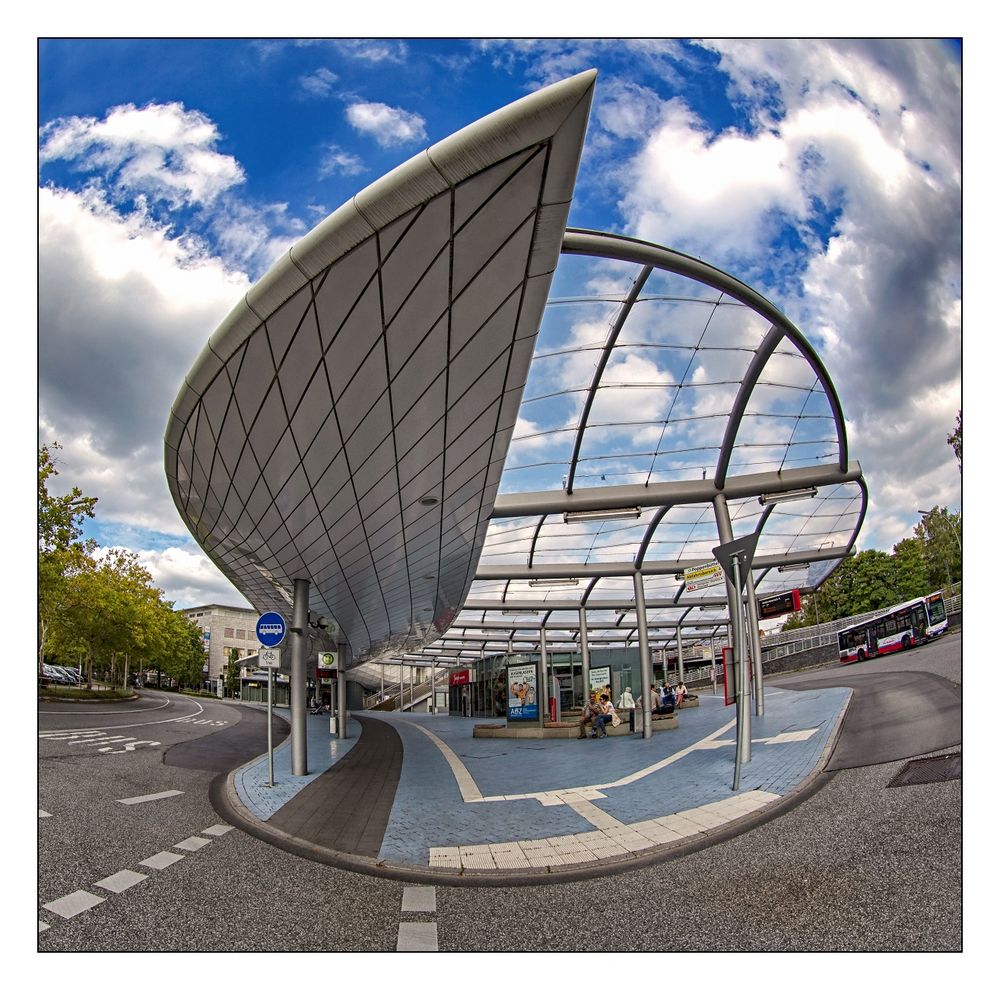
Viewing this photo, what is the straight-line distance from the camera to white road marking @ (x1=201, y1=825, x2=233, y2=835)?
18.6 feet

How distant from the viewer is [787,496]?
12898 mm

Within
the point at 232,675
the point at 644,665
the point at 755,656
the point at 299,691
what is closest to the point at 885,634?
the point at 755,656

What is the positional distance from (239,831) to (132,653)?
2599 centimetres

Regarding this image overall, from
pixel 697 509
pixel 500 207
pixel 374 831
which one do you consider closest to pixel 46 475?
pixel 374 831

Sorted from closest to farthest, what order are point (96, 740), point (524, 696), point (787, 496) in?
point (96, 740), point (787, 496), point (524, 696)

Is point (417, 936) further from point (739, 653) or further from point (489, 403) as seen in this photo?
point (739, 653)

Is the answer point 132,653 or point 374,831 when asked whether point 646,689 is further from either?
point 132,653

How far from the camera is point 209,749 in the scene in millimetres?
13203

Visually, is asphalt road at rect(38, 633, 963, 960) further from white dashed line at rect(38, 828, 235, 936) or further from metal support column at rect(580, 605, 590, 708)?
metal support column at rect(580, 605, 590, 708)

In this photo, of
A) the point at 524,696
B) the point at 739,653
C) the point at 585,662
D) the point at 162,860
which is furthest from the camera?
the point at 585,662

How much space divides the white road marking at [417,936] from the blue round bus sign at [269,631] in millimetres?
6445

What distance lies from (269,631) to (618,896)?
23.5 feet

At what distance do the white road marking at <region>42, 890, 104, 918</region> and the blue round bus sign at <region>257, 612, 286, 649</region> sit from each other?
5.44 m

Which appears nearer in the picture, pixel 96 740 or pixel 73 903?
pixel 73 903
